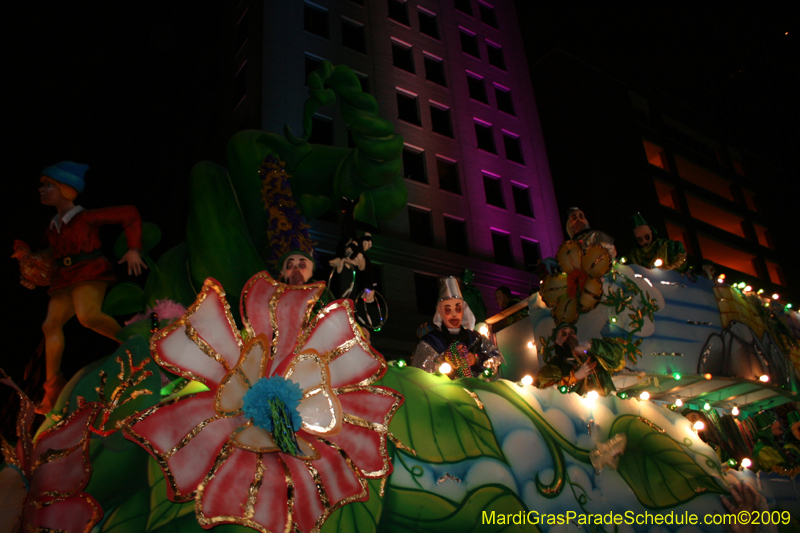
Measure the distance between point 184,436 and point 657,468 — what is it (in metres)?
2.37

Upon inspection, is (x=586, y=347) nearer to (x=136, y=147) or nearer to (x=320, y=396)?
(x=320, y=396)

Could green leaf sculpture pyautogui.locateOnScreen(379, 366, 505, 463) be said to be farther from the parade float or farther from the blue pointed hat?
the blue pointed hat

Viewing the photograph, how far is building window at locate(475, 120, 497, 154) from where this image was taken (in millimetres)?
17938

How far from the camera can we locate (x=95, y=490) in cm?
188

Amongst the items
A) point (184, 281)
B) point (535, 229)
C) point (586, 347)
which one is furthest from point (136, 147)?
point (535, 229)

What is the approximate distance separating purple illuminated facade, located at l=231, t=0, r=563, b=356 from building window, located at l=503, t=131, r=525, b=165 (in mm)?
33

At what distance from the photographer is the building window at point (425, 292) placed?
46.1 ft

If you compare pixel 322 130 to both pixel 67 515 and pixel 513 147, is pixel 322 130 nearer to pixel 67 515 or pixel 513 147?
pixel 513 147

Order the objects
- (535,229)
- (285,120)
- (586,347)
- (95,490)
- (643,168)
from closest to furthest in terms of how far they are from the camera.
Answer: (95,490) < (586,347) < (285,120) < (535,229) < (643,168)

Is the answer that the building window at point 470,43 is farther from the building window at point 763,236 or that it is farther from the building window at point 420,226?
the building window at point 763,236

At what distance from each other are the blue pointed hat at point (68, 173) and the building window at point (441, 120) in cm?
1366

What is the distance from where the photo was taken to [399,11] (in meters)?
17.5

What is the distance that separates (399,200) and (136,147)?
636 centimetres

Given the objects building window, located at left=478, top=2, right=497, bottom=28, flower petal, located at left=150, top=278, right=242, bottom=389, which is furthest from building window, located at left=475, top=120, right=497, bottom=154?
flower petal, located at left=150, top=278, right=242, bottom=389
